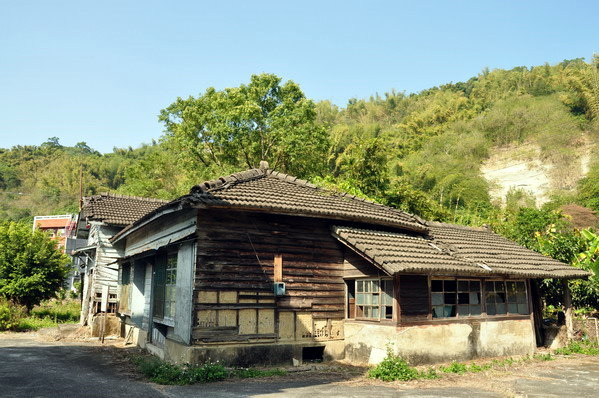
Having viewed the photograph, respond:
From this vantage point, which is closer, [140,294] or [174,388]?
[174,388]

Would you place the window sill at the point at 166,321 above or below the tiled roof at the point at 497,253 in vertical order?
below

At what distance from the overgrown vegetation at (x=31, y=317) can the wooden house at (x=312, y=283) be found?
9.47 m

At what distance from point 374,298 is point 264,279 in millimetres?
2835

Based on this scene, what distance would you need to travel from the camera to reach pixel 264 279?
10.8 metres

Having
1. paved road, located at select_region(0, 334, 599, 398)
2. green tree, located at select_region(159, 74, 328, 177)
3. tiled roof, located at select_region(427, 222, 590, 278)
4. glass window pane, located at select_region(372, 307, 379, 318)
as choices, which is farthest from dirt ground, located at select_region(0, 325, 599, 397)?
green tree, located at select_region(159, 74, 328, 177)

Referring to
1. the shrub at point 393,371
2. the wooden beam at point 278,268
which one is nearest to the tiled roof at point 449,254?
the wooden beam at point 278,268

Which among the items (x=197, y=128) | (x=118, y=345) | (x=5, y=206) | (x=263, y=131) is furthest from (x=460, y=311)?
(x=5, y=206)

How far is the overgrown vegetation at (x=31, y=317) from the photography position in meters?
19.0

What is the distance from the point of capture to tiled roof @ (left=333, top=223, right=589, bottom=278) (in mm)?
10734

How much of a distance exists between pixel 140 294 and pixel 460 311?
33.2 ft

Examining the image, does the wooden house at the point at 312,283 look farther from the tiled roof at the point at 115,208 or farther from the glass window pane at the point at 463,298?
the tiled roof at the point at 115,208

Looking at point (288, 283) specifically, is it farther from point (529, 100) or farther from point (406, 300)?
point (529, 100)

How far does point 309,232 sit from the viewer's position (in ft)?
38.4

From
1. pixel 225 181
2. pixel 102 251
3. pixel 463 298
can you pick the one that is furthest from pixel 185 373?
pixel 102 251
